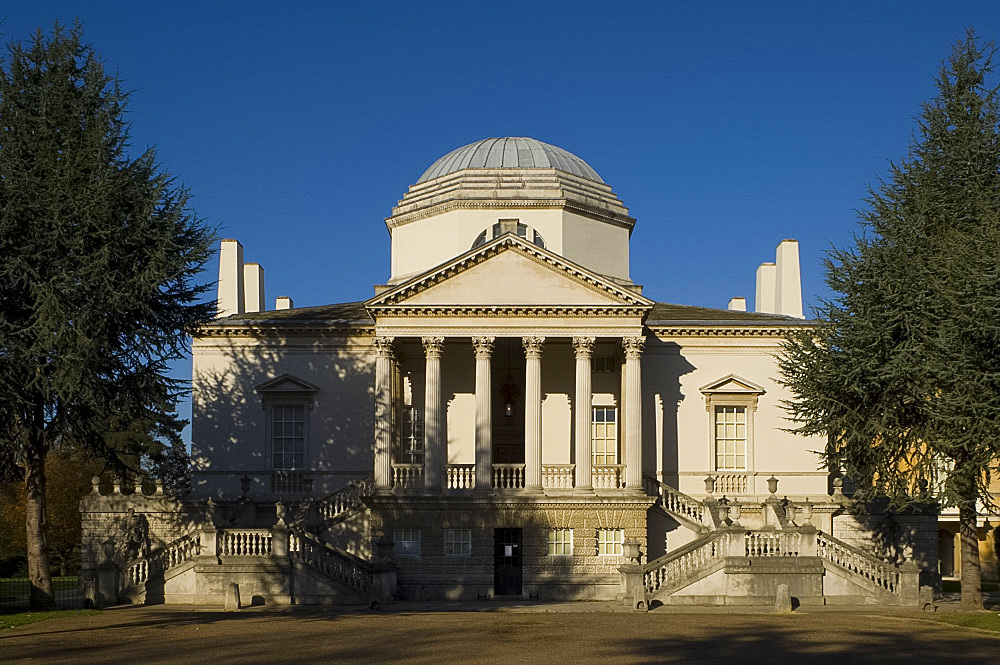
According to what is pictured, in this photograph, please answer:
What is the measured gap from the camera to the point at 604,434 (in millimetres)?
40188

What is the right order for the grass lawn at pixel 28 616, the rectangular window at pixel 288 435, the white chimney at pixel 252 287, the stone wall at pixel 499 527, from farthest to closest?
the white chimney at pixel 252 287
the rectangular window at pixel 288 435
the stone wall at pixel 499 527
the grass lawn at pixel 28 616

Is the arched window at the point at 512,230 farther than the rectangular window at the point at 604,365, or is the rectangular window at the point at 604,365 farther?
the arched window at the point at 512,230

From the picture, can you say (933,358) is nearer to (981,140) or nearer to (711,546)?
(981,140)

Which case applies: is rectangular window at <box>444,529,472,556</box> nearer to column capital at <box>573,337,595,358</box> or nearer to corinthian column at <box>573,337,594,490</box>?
corinthian column at <box>573,337,594,490</box>

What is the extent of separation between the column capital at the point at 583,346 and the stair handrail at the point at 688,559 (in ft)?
23.1

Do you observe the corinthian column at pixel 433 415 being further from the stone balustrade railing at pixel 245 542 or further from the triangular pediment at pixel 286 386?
the stone balustrade railing at pixel 245 542

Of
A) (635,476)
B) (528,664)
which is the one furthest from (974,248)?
(528,664)

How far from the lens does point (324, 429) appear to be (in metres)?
40.2

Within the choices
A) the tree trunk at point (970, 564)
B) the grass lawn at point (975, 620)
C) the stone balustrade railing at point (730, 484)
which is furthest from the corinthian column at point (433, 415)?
the grass lawn at point (975, 620)

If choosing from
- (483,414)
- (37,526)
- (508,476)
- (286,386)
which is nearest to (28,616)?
(37,526)

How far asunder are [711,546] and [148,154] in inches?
746

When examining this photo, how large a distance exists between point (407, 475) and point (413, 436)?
2539mm

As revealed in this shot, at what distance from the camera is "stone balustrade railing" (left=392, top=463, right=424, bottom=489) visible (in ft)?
122

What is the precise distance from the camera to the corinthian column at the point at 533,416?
36.8 meters
